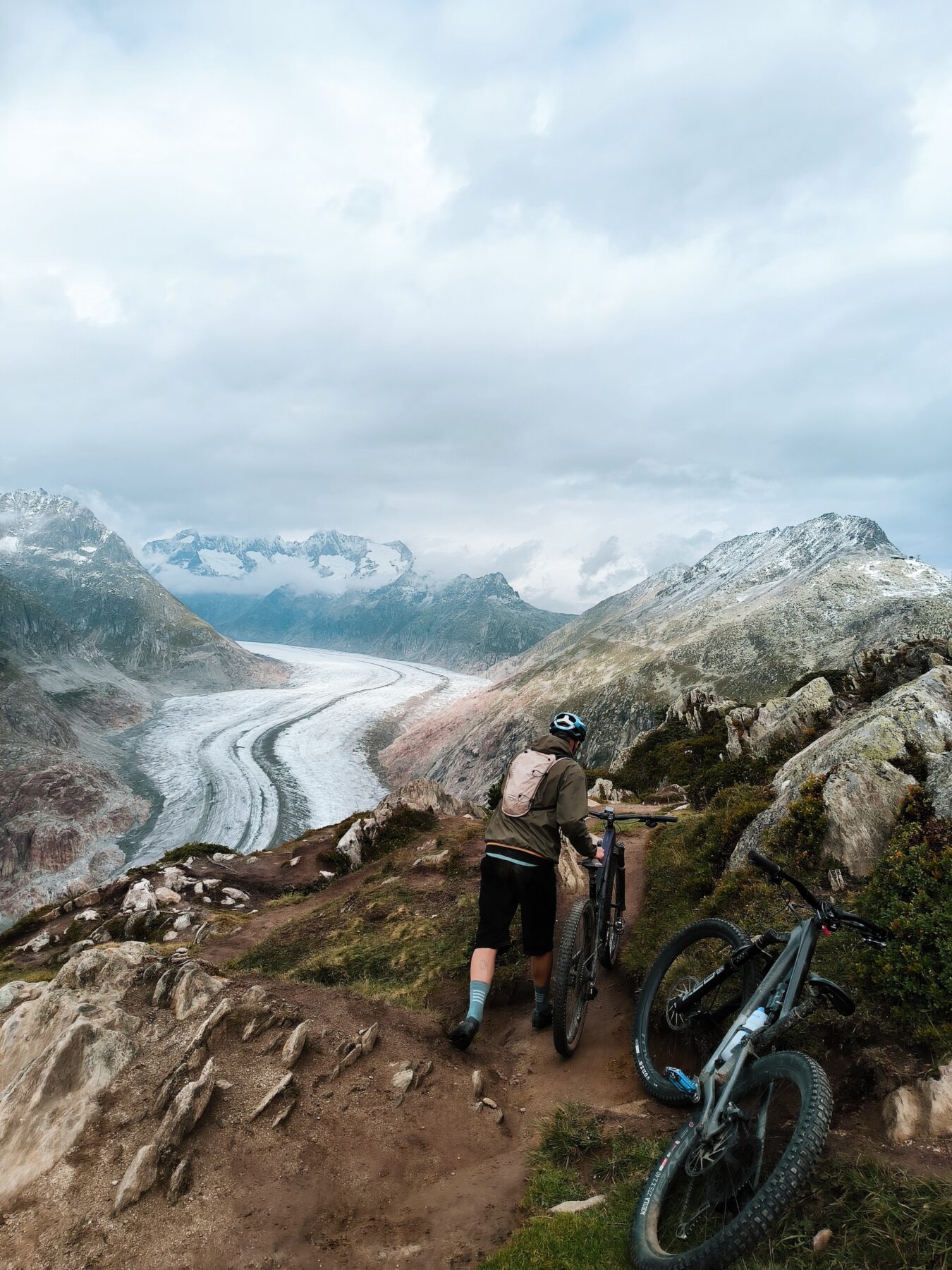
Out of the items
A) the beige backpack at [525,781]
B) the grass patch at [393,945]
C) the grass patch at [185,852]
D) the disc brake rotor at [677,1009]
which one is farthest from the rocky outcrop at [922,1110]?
the grass patch at [185,852]

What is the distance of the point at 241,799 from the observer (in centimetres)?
9069

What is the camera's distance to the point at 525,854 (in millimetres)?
7750

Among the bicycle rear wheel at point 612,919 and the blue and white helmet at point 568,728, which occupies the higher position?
the blue and white helmet at point 568,728

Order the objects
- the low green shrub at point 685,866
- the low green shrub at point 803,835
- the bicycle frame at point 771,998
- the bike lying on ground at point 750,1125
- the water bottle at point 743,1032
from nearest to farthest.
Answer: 1. the bike lying on ground at point 750,1125
2. the bicycle frame at point 771,998
3. the water bottle at point 743,1032
4. the low green shrub at point 803,835
5. the low green shrub at point 685,866

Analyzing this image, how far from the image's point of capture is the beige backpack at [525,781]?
785cm

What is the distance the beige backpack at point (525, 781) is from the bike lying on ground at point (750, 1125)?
9.04 feet

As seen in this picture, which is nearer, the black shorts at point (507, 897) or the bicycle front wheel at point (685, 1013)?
the bicycle front wheel at point (685, 1013)

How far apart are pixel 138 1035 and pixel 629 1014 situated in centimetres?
681

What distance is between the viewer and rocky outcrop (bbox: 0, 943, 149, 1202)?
6414 millimetres

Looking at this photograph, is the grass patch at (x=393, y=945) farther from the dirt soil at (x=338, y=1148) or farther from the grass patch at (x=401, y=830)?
the grass patch at (x=401, y=830)

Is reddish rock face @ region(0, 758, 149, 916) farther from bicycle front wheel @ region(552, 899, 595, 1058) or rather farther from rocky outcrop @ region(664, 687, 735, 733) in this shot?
bicycle front wheel @ region(552, 899, 595, 1058)

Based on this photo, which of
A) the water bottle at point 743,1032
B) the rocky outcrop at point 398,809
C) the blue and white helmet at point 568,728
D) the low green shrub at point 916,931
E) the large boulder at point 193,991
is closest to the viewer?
the water bottle at point 743,1032

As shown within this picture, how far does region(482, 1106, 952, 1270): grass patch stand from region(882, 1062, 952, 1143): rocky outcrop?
0.62 metres

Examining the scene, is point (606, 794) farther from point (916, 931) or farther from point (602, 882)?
point (916, 931)
